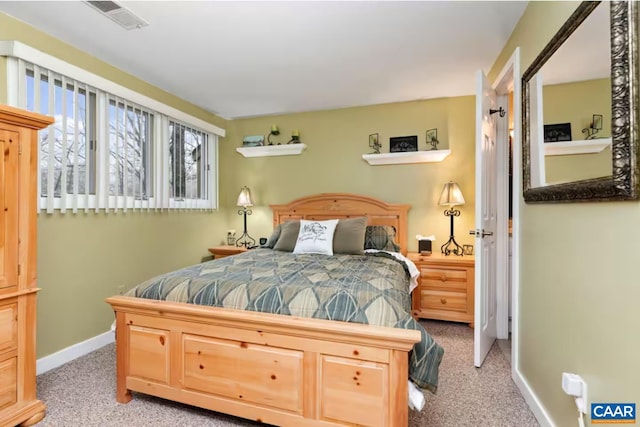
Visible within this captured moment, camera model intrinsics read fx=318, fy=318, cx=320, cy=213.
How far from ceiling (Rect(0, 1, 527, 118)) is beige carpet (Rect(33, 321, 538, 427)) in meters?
2.45

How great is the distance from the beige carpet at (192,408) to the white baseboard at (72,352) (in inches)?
2.0

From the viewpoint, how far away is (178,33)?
2312 mm

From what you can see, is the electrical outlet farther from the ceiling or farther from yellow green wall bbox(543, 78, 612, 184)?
the ceiling

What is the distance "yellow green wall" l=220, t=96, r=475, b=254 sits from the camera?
11.5 ft

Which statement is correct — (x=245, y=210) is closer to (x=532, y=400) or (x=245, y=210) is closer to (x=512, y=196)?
(x=512, y=196)

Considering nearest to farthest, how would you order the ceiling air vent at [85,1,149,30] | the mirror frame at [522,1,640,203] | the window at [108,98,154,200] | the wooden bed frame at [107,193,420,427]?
the mirror frame at [522,1,640,203] → the wooden bed frame at [107,193,420,427] → the ceiling air vent at [85,1,149,30] → the window at [108,98,154,200]

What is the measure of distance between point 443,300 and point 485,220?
3.47 feet

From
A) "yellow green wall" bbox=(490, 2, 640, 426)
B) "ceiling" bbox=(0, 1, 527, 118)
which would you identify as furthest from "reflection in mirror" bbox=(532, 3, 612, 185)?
"ceiling" bbox=(0, 1, 527, 118)

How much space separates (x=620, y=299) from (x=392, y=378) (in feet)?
2.95

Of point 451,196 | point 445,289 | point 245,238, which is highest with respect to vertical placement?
point 451,196

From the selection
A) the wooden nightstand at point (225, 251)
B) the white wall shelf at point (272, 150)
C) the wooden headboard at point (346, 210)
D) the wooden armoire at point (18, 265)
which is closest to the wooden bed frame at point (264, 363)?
the wooden armoire at point (18, 265)

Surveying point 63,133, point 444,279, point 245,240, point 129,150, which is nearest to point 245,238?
→ point 245,240

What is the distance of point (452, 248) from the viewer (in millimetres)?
3480

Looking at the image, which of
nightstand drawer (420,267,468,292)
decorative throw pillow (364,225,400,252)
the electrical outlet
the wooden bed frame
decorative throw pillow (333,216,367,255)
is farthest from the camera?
decorative throw pillow (364,225,400,252)
